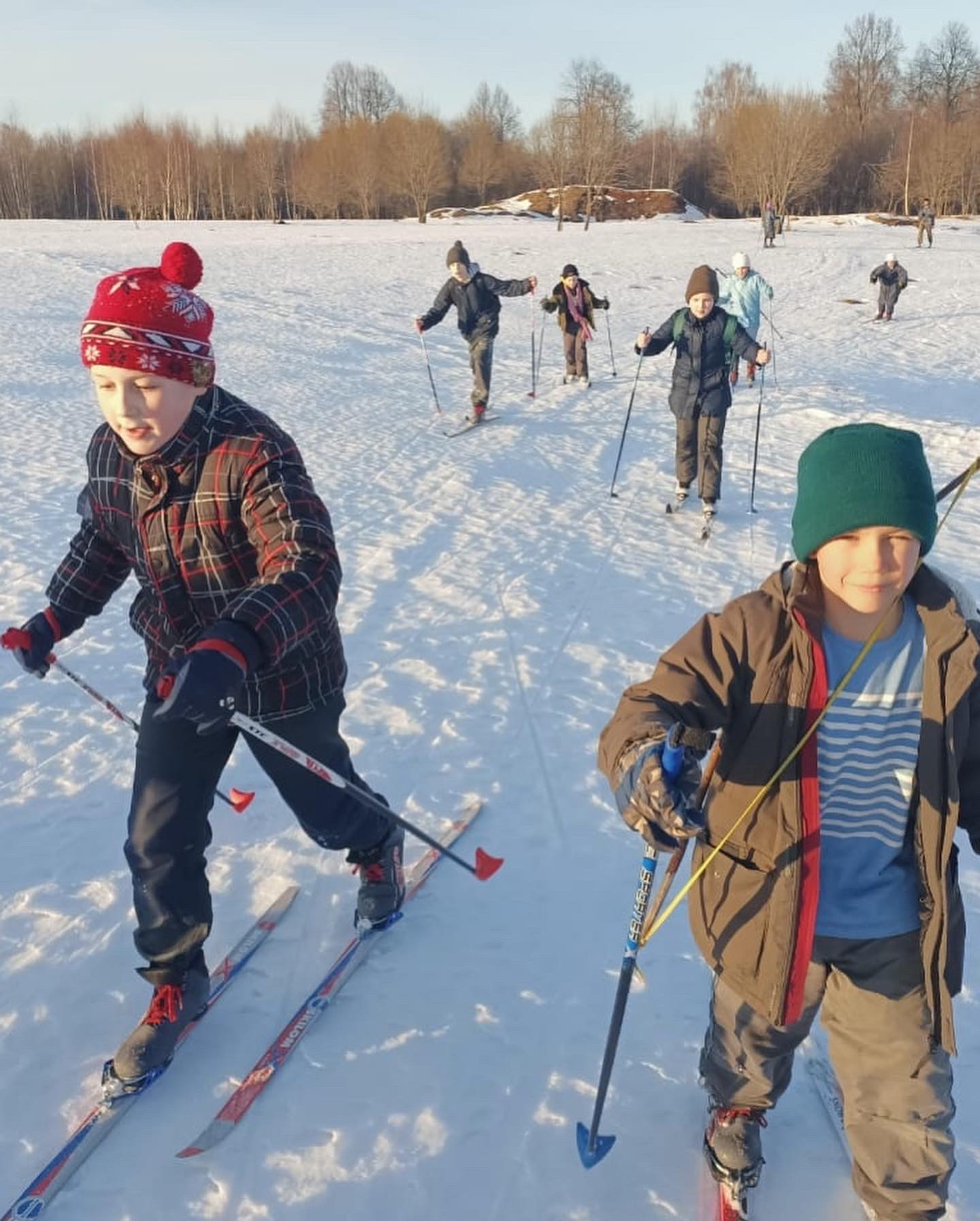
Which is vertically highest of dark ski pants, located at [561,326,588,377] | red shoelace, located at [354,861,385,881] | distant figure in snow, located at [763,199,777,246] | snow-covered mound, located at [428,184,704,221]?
snow-covered mound, located at [428,184,704,221]

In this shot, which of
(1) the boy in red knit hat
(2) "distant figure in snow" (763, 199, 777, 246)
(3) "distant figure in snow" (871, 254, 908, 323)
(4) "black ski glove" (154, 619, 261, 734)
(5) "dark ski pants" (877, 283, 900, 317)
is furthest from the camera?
(2) "distant figure in snow" (763, 199, 777, 246)

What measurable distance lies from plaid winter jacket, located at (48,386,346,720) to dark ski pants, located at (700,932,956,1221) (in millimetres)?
1335

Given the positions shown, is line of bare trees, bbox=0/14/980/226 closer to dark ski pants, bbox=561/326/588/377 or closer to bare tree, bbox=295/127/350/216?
bare tree, bbox=295/127/350/216

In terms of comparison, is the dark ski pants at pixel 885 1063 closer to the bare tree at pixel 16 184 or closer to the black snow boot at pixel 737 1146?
the black snow boot at pixel 737 1146

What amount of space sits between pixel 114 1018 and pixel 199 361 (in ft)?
6.24

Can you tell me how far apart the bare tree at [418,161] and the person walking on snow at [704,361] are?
48.7 meters

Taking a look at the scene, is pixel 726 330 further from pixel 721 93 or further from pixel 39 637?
pixel 721 93

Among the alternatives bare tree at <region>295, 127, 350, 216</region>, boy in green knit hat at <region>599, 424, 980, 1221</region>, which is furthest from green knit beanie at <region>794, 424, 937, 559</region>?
bare tree at <region>295, 127, 350, 216</region>

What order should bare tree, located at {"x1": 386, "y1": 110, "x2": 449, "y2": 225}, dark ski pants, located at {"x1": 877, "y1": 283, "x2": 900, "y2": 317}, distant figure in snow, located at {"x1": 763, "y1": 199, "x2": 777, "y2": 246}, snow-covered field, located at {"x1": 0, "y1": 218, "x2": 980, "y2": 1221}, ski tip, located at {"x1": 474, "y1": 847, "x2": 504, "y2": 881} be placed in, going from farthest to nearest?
→ bare tree, located at {"x1": 386, "y1": 110, "x2": 449, "y2": 225}, distant figure in snow, located at {"x1": 763, "y1": 199, "x2": 777, "y2": 246}, dark ski pants, located at {"x1": 877, "y1": 283, "x2": 900, "y2": 317}, ski tip, located at {"x1": 474, "y1": 847, "x2": 504, "y2": 881}, snow-covered field, located at {"x1": 0, "y1": 218, "x2": 980, "y2": 1221}

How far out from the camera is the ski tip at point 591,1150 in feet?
7.15

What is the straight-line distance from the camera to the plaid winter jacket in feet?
7.04

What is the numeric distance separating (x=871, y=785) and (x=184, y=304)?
1.87 metres

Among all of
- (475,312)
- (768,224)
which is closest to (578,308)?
(475,312)

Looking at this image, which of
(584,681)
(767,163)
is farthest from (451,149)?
(584,681)
